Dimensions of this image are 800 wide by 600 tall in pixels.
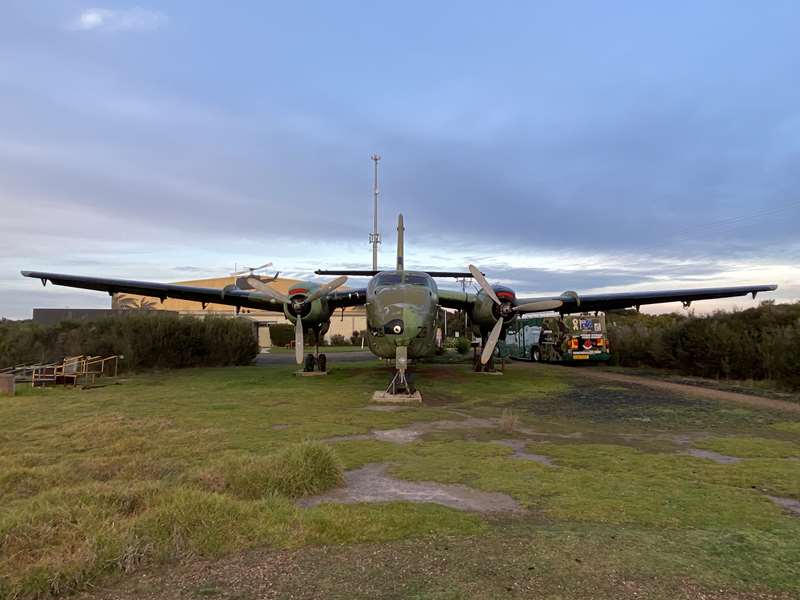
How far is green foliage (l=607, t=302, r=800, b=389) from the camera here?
56.6 feet

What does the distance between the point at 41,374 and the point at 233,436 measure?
12584 millimetres

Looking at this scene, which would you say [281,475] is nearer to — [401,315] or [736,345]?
[401,315]

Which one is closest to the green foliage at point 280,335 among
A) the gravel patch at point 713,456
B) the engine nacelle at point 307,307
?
the engine nacelle at point 307,307

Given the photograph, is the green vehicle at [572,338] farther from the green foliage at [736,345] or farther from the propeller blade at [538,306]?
the propeller blade at [538,306]

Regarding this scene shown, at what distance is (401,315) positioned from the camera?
15234 millimetres

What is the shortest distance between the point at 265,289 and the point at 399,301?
6550 millimetres

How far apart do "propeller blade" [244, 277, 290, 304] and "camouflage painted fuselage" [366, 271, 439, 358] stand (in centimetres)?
475

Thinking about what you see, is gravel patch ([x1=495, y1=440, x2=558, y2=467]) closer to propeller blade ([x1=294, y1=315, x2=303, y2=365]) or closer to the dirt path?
the dirt path

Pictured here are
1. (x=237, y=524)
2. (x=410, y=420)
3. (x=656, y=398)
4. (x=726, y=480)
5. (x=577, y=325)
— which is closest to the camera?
(x=237, y=524)

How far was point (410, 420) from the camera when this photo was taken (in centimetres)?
1109

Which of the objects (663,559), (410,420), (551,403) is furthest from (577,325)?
(663,559)

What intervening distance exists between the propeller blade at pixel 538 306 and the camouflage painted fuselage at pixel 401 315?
4.34 metres

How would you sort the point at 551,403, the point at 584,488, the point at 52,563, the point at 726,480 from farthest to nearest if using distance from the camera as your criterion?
the point at 551,403
the point at 726,480
the point at 584,488
the point at 52,563

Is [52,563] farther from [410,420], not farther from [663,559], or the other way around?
[410,420]
